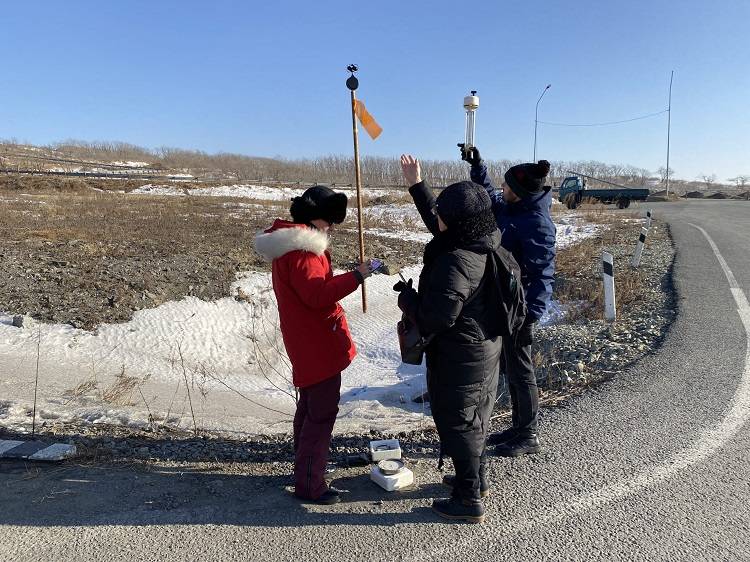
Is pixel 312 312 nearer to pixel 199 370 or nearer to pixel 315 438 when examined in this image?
pixel 315 438

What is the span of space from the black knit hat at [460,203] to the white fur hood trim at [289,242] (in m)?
0.75

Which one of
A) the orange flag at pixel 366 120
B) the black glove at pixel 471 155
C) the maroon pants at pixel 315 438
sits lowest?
the maroon pants at pixel 315 438

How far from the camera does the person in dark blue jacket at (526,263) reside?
3508 millimetres

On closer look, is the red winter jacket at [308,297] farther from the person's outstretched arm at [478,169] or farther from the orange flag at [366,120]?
the orange flag at [366,120]

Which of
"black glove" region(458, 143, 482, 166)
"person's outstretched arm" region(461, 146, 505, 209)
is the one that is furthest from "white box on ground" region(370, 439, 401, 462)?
"black glove" region(458, 143, 482, 166)

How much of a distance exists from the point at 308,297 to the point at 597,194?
3649cm

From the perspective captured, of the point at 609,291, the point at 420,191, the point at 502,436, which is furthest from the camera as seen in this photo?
the point at 609,291

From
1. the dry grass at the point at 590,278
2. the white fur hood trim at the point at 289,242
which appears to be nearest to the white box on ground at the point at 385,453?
the white fur hood trim at the point at 289,242

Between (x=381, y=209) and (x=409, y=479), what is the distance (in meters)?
27.9

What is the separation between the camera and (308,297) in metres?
2.97

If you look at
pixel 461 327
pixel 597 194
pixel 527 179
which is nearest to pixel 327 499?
pixel 461 327

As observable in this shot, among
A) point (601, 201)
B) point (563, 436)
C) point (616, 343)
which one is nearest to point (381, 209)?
point (601, 201)

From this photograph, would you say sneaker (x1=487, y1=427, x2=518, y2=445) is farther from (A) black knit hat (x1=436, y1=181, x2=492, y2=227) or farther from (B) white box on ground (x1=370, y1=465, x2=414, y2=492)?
(A) black knit hat (x1=436, y1=181, x2=492, y2=227)

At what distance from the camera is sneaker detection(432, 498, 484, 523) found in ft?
9.35
